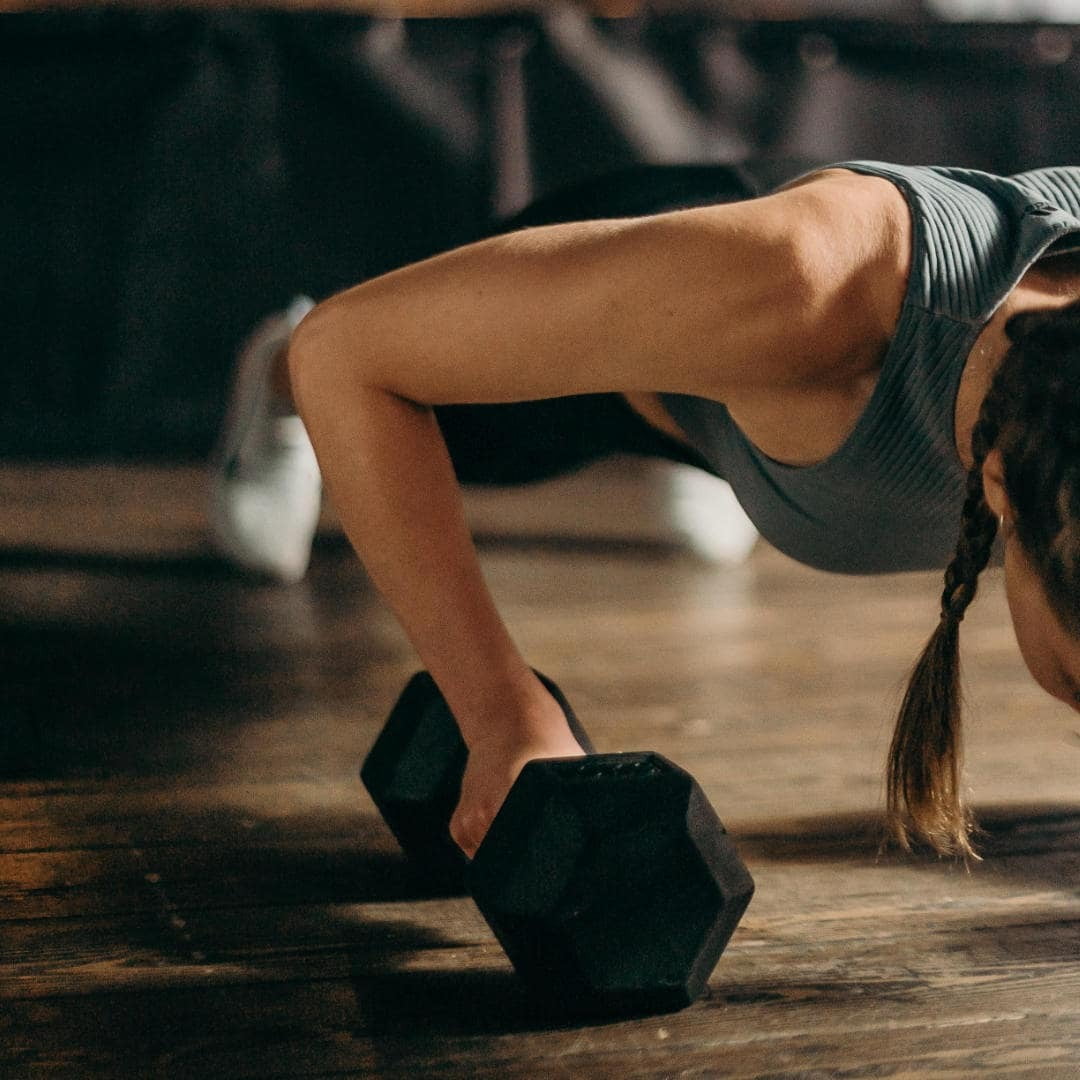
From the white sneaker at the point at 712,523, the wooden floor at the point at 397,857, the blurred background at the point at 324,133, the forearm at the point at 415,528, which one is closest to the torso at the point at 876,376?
the forearm at the point at 415,528

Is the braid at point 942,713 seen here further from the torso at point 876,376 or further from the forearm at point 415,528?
the forearm at point 415,528

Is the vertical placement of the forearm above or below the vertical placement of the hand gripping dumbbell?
above

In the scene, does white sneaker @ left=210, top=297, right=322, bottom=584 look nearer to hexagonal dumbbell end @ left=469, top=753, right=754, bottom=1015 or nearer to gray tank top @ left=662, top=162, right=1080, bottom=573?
gray tank top @ left=662, top=162, right=1080, bottom=573

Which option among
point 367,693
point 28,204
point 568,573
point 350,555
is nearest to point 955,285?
point 367,693

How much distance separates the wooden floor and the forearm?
0.58 ft

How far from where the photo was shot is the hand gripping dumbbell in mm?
759

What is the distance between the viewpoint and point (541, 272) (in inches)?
31.2

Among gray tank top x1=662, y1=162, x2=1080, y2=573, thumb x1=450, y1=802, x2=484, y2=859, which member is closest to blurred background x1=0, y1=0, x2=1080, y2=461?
gray tank top x1=662, y1=162, x2=1080, y2=573

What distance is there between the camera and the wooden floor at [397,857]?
77 cm

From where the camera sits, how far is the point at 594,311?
2.57 feet

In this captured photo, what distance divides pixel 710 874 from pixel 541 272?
0.37 meters

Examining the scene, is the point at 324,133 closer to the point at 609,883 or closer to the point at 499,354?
the point at 499,354

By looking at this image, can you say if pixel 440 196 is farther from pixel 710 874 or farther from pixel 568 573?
pixel 710 874

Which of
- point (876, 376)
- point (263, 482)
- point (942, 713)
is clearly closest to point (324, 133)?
point (263, 482)
